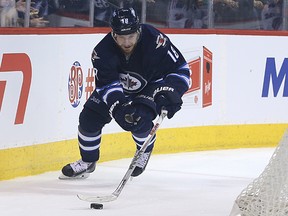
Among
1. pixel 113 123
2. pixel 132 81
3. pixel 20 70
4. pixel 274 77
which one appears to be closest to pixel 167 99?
pixel 132 81

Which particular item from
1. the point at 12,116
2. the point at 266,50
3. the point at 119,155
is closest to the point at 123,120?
the point at 12,116

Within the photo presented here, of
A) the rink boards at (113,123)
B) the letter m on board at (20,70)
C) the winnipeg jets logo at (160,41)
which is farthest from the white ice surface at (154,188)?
the winnipeg jets logo at (160,41)

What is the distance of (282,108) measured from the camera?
27.2 ft

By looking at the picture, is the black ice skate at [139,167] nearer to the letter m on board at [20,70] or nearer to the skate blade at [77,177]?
the skate blade at [77,177]

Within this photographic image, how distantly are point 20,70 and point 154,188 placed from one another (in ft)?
3.50

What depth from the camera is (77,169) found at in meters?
6.14

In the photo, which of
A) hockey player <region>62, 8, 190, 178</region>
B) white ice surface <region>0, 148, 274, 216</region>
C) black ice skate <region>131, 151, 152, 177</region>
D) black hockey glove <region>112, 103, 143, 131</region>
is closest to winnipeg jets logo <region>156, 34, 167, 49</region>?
hockey player <region>62, 8, 190, 178</region>

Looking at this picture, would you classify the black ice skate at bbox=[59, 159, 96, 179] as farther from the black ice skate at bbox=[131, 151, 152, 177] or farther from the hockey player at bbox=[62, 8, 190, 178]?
the black ice skate at bbox=[131, 151, 152, 177]

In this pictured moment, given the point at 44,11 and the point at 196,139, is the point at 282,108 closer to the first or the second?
the point at 196,139

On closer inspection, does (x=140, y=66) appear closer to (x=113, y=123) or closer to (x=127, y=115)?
(x=127, y=115)

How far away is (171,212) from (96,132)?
41.5 inches

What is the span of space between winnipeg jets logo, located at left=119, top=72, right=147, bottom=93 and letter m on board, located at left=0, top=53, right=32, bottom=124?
649mm

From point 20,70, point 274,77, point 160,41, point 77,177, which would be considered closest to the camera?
point 160,41

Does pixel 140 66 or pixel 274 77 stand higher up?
pixel 140 66
